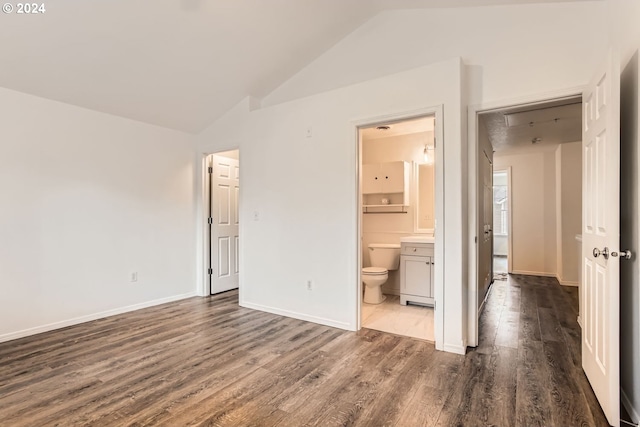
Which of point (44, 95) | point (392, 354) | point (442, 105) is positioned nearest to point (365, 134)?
point (442, 105)

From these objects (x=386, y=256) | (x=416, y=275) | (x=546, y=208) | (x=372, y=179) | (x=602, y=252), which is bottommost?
(x=416, y=275)

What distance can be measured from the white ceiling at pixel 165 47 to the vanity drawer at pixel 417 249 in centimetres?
248

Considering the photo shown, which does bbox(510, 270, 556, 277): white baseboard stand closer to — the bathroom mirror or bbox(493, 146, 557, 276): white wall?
bbox(493, 146, 557, 276): white wall

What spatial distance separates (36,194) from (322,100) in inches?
116

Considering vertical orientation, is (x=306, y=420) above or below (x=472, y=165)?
below

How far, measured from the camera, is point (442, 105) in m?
2.75

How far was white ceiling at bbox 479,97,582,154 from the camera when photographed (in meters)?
3.30

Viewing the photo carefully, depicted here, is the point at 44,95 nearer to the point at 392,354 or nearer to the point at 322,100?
the point at 322,100

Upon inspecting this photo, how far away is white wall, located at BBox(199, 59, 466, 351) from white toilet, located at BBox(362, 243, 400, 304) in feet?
2.98

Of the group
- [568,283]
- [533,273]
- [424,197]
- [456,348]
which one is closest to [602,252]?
[456,348]

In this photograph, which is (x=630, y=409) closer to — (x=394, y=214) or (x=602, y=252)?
(x=602, y=252)

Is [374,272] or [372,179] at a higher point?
[372,179]

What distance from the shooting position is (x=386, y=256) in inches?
175

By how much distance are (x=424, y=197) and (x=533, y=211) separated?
2908 millimetres
